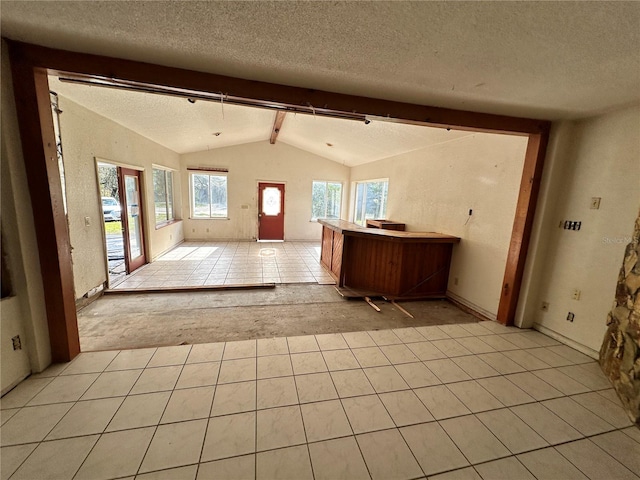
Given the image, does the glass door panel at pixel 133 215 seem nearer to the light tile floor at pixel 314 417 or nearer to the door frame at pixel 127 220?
the door frame at pixel 127 220

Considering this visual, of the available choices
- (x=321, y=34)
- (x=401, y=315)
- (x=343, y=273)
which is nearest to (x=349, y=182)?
(x=343, y=273)

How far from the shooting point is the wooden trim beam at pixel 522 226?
9.23 ft

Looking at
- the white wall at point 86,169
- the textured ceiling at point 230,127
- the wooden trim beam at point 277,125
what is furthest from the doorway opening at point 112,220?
the wooden trim beam at point 277,125

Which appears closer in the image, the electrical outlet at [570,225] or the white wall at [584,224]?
the white wall at [584,224]

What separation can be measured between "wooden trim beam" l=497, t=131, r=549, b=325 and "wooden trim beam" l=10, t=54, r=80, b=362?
442 centimetres

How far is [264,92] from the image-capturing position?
2.15m

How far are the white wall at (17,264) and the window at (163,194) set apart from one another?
389 centimetres

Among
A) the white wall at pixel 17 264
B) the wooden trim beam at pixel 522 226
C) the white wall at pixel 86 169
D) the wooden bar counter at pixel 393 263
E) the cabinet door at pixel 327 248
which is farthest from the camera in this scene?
the cabinet door at pixel 327 248

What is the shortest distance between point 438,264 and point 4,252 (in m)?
4.67

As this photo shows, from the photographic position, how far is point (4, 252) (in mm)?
1805

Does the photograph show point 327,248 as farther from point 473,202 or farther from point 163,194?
point 163,194

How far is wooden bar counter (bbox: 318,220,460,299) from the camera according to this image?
151 inches

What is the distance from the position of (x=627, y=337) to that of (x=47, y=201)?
449cm

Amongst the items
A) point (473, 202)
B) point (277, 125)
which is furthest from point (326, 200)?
point (473, 202)
